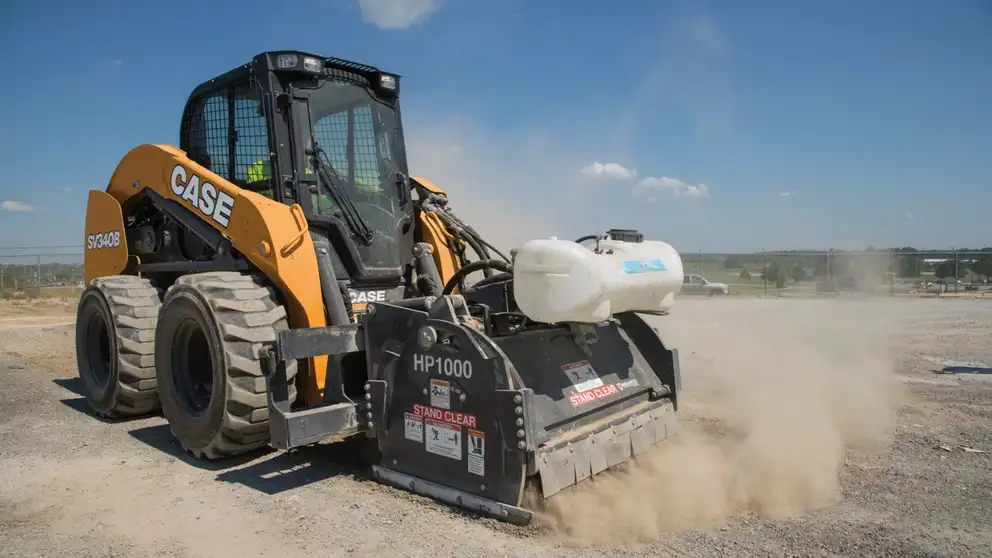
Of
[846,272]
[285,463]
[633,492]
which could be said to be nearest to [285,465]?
[285,463]

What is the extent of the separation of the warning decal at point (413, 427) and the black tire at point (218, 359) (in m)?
0.87

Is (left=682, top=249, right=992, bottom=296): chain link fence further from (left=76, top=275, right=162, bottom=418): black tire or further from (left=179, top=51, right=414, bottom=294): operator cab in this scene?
(left=76, top=275, right=162, bottom=418): black tire

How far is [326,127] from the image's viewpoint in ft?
19.2

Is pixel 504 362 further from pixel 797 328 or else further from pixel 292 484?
pixel 797 328

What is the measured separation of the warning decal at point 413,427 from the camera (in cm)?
429

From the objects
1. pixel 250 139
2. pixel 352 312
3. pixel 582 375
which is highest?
pixel 250 139

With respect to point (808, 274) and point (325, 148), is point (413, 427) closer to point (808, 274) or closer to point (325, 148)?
point (325, 148)

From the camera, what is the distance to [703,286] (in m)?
27.1

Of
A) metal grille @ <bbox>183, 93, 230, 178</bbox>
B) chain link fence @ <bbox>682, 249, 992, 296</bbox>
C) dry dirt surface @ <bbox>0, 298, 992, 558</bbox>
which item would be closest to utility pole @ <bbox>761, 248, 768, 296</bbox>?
chain link fence @ <bbox>682, 249, 992, 296</bbox>

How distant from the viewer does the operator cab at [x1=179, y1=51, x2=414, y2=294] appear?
559 cm

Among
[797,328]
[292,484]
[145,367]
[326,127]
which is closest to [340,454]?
[292,484]

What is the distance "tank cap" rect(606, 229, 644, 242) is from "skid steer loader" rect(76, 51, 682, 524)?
0.05 feet

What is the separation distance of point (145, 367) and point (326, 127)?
269cm

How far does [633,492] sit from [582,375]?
2.92ft
